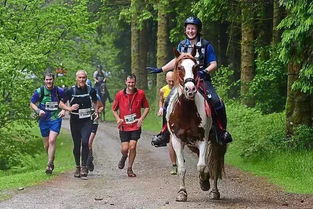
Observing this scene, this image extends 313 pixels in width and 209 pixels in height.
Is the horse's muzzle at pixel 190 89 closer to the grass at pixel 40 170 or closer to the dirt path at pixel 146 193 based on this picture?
the dirt path at pixel 146 193

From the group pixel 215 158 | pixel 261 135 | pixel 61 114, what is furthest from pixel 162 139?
pixel 261 135

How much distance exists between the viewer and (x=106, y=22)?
35.0m

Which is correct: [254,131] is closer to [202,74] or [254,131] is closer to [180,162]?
[202,74]

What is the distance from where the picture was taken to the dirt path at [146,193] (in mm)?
10352

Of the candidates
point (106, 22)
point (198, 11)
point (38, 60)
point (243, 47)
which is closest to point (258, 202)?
point (198, 11)

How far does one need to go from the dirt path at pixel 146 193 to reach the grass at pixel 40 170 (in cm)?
44

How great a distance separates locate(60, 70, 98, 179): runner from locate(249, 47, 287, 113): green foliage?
6.53 metres

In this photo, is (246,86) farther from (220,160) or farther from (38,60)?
(220,160)

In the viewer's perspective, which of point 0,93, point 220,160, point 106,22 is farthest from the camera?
point 106,22

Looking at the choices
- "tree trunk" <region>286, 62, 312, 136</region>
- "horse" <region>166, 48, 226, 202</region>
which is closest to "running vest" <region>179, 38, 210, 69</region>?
"horse" <region>166, 48, 226, 202</region>

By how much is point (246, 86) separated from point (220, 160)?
11.1 meters

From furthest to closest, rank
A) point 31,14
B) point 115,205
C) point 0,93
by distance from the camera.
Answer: point 31,14 → point 0,93 → point 115,205

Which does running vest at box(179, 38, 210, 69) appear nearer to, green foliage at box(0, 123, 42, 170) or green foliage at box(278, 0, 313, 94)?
green foliage at box(278, 0, 313, 94)

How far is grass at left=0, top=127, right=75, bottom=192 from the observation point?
13844 millimetres
